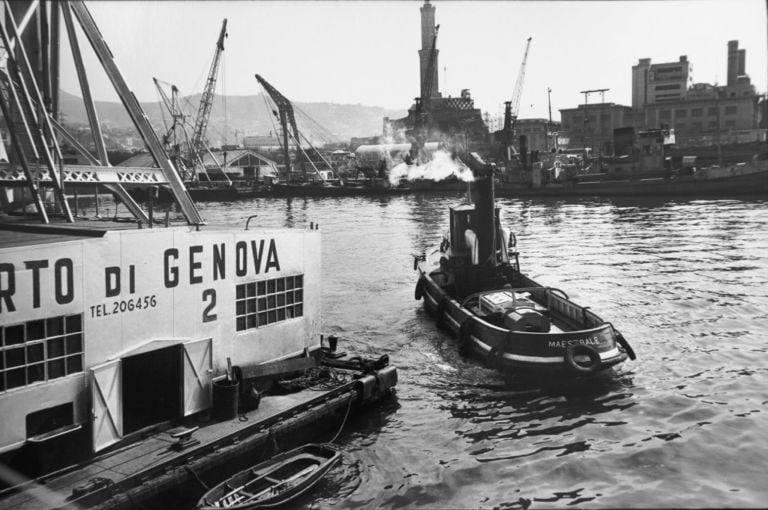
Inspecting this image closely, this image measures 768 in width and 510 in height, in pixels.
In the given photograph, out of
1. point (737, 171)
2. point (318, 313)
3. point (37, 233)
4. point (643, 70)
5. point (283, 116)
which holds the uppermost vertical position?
point (643, 70)

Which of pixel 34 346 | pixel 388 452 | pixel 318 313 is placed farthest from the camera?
pixel 318 313

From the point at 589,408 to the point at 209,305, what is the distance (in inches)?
436

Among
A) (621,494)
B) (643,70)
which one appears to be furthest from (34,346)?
(643,70)

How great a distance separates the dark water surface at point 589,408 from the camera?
1351 cm

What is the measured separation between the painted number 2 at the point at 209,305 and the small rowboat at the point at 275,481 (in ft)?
11.4

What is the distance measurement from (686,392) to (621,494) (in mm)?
7203

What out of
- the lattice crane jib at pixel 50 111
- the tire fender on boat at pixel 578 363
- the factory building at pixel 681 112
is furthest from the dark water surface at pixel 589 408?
the factory building at pixel 681 112

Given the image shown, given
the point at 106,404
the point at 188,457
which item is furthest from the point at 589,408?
the point at 106,404

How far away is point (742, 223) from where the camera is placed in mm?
54500

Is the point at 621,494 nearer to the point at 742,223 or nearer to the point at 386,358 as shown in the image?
the point at 386,358

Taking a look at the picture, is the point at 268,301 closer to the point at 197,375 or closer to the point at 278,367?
the point at 278,367

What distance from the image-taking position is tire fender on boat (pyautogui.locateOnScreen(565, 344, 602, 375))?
→ 727 inches

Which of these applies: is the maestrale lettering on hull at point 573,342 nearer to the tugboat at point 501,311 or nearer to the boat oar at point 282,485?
the tugboat at point 501,311

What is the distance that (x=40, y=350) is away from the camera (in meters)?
11.0
